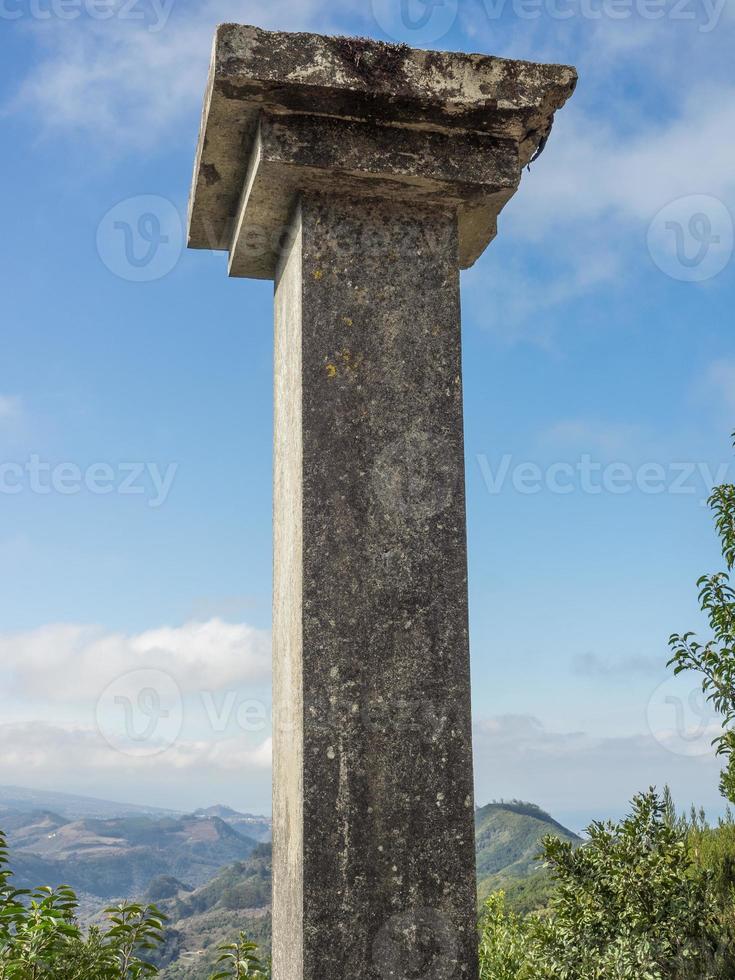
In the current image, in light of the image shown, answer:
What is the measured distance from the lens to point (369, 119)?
293cm

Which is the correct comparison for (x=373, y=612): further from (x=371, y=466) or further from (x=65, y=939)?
(x=65, y=939)

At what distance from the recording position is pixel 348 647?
268 centimetres

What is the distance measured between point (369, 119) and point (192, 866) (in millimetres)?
101427

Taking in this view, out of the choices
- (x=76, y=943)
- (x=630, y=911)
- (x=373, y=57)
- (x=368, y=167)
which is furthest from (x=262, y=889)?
(x=373, y=57)

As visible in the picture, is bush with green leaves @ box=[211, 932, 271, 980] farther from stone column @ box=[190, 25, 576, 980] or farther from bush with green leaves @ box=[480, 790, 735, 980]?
bush with green leaves @ box=[480, 790, 735, 980]

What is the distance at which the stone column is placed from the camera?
102 inches

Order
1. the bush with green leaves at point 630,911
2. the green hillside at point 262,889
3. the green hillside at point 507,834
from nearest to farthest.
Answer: the bush with green leaves at point 630,911, the green hillside at point 262,889, the green hillside at point 507,834

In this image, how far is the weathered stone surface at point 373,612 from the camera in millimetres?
2576

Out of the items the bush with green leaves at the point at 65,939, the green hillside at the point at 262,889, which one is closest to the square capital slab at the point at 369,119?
the green hillside at the point at 262,889

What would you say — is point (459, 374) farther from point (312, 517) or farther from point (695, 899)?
point (695, 899)

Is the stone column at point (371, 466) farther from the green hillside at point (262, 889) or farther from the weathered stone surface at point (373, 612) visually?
the green hillside at point (262, 889)

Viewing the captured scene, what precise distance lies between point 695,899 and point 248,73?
15.5ft

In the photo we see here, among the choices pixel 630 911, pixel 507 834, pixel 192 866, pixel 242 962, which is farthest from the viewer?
pixel 192 866

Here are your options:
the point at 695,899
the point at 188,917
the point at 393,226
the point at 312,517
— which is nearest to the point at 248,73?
the point at 393,226
